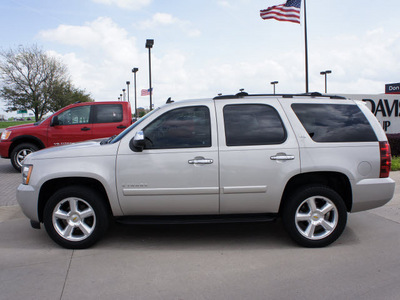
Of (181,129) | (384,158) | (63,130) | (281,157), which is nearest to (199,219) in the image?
(181,129)

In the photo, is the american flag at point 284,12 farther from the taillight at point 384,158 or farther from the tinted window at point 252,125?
the taillight at point 384,158

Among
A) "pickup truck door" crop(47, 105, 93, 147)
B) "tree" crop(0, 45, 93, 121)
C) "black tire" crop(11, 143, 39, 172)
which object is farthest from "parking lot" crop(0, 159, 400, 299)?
"tree" crop(0, 45, 93, 121)

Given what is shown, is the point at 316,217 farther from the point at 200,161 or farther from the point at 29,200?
the point at 29,200

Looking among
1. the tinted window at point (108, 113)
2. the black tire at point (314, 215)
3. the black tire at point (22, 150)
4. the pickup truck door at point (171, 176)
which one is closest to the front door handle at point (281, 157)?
the black tire at point (314, 215)

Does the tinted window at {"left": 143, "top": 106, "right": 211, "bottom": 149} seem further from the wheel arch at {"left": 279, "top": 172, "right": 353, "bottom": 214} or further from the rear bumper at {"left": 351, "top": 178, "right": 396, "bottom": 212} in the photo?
the rear bumper at {"left": 351, "top": 178, "right": 396, "bottom": 212}

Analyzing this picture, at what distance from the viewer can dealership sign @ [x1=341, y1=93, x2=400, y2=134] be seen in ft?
42.1

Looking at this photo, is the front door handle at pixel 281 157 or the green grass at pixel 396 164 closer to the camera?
the front door handle at pixel 281 157

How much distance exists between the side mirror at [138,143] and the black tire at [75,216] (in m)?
0.72

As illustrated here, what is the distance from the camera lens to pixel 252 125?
421cm

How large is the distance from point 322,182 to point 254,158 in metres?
1.00

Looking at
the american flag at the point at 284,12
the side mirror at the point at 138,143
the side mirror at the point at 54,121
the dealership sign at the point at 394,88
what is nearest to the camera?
the side mirror at the point at 138,143

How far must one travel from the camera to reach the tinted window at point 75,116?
Answer: 1004 cm

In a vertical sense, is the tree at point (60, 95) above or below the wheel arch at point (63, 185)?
above

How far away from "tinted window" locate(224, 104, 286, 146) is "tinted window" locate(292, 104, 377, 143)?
0.31 metres
